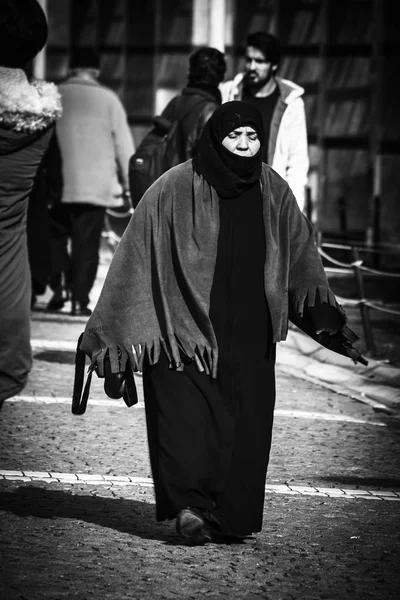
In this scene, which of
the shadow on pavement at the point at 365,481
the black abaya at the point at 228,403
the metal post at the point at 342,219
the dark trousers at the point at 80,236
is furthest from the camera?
the metal post at the point at 342,219

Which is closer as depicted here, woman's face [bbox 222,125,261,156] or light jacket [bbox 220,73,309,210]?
woman's face [bbox 222,125,261,156]

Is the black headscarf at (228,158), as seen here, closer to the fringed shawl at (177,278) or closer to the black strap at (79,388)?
the fringed shawl at (177,278)

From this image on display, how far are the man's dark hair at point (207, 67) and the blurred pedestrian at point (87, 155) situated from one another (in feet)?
9.05

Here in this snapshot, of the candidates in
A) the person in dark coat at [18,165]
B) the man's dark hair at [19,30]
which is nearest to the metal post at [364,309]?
the person in dark coat at [18,165]

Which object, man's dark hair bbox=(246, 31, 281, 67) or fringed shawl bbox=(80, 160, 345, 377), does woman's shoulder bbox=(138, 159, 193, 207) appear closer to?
fringed shawl bbox=(80, 160, 345, 377)

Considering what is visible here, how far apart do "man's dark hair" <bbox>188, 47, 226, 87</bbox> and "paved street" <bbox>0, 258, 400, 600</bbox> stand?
2.13m

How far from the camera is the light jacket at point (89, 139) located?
13.3m

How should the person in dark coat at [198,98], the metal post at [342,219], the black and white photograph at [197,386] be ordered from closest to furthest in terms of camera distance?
the black and white photograph at [197,386]
the person in dark coat at [198,98]
the metal post at [342,219]

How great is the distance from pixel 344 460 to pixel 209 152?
7.32 feet

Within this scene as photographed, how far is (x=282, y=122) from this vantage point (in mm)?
10523

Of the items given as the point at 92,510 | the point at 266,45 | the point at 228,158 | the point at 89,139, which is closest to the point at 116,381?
the point at 92,510

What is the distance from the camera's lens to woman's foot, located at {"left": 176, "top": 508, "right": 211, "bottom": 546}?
20.2 ft

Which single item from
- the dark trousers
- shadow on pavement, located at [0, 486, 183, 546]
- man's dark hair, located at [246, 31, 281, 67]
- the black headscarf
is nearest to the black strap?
shadow on pavement, located at [0, 486, 183, 546]

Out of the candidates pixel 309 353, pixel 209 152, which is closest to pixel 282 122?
pixel 309 353
